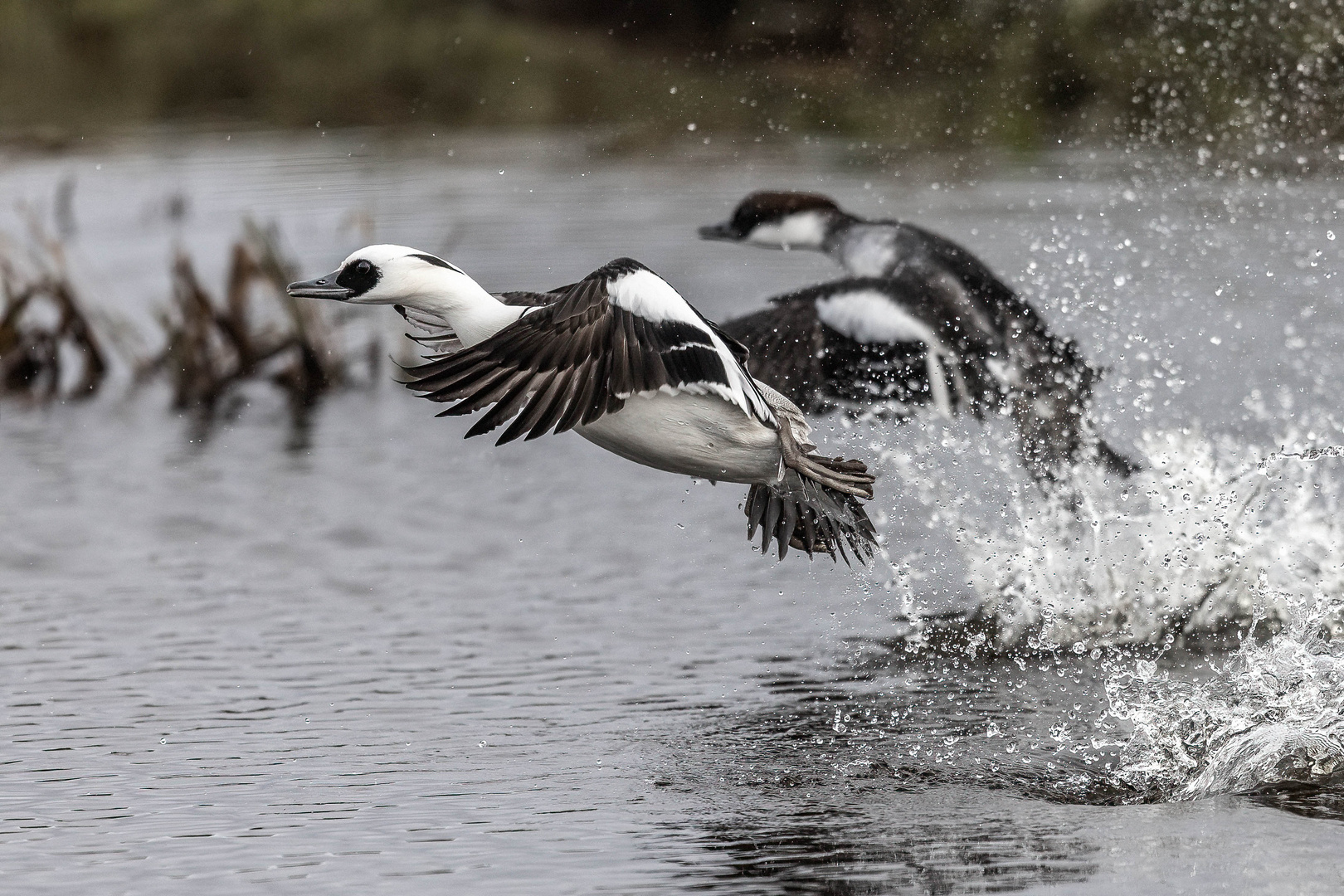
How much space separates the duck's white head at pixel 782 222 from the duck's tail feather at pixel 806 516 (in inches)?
117

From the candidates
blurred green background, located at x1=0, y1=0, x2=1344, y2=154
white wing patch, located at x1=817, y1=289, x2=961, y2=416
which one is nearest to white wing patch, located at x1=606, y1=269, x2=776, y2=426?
white wing patch, located at x1=817, y1=289, x2=961, y2=416

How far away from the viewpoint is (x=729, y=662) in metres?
6.68

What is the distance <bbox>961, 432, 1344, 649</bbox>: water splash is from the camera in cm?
705

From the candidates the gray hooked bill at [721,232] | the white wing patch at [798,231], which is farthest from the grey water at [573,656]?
the gray hooked bill at [721,232]

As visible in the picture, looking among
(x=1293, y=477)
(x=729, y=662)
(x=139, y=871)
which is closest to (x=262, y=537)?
(x=729, y=662)

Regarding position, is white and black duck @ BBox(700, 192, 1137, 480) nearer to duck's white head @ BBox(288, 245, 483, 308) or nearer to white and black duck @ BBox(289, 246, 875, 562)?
white and black duck @ BBox(289, 246, 875, 562)

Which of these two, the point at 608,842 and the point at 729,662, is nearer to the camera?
the point at 608,842

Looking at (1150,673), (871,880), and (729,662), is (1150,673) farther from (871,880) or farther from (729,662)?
(871,880)

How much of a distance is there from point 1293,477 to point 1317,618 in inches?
84.6

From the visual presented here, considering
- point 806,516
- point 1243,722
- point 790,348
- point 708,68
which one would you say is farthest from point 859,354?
point 708,68

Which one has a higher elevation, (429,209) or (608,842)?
(429,209)

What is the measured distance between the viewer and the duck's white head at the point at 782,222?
8.93m

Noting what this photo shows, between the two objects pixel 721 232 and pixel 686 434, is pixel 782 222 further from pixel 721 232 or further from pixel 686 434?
pixel 686 434

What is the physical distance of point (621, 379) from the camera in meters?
5.21
